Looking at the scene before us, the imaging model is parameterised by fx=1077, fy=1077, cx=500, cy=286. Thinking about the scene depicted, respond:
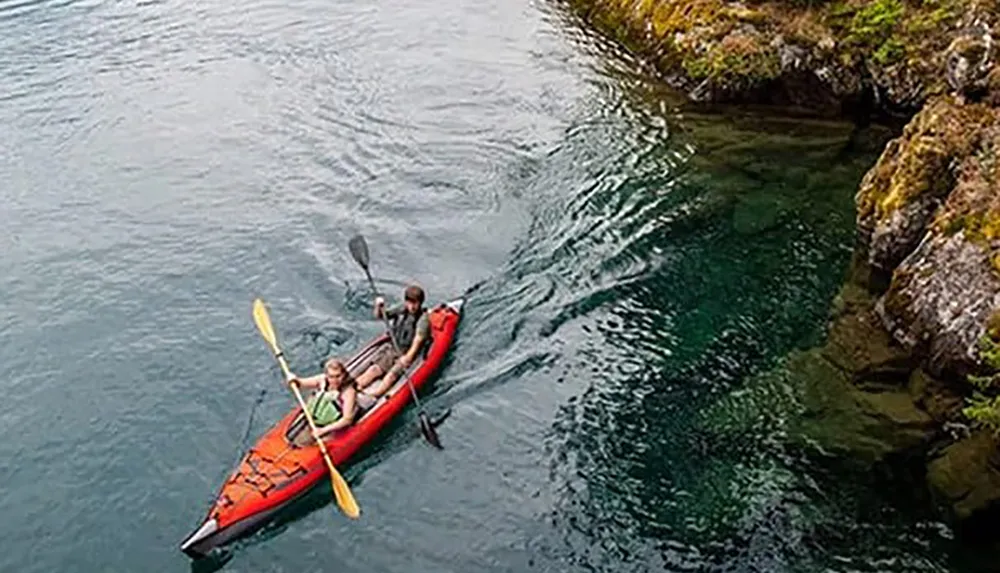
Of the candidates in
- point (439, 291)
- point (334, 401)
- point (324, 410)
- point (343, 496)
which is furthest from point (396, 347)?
point (343, 496)

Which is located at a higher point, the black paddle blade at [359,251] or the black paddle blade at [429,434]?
the black paddle blade at [359,251]

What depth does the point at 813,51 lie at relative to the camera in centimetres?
2620

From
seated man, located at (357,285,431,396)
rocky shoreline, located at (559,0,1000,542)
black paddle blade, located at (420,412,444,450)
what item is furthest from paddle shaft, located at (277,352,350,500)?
rocky shoreline, located at (559,0,1000,542)

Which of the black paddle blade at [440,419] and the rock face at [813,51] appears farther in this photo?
the rock face at [813,51]

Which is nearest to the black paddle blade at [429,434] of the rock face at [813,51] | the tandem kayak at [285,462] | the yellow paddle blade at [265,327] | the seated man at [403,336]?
the tandem kayak at [285,462]

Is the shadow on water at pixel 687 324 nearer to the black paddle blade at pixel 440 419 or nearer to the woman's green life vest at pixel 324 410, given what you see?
the black paddle blade at pixel 440 419

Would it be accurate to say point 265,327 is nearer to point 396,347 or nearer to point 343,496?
point 396,347

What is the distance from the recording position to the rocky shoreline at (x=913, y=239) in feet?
52.7

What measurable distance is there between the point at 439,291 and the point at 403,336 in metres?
2.60

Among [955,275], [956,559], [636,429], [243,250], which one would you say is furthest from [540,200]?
[956,559]

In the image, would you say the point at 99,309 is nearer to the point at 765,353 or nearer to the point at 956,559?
the point at 765,353

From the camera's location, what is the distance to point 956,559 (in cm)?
1457

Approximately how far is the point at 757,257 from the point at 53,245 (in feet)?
51.8

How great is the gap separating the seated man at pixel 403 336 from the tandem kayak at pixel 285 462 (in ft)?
0.61
